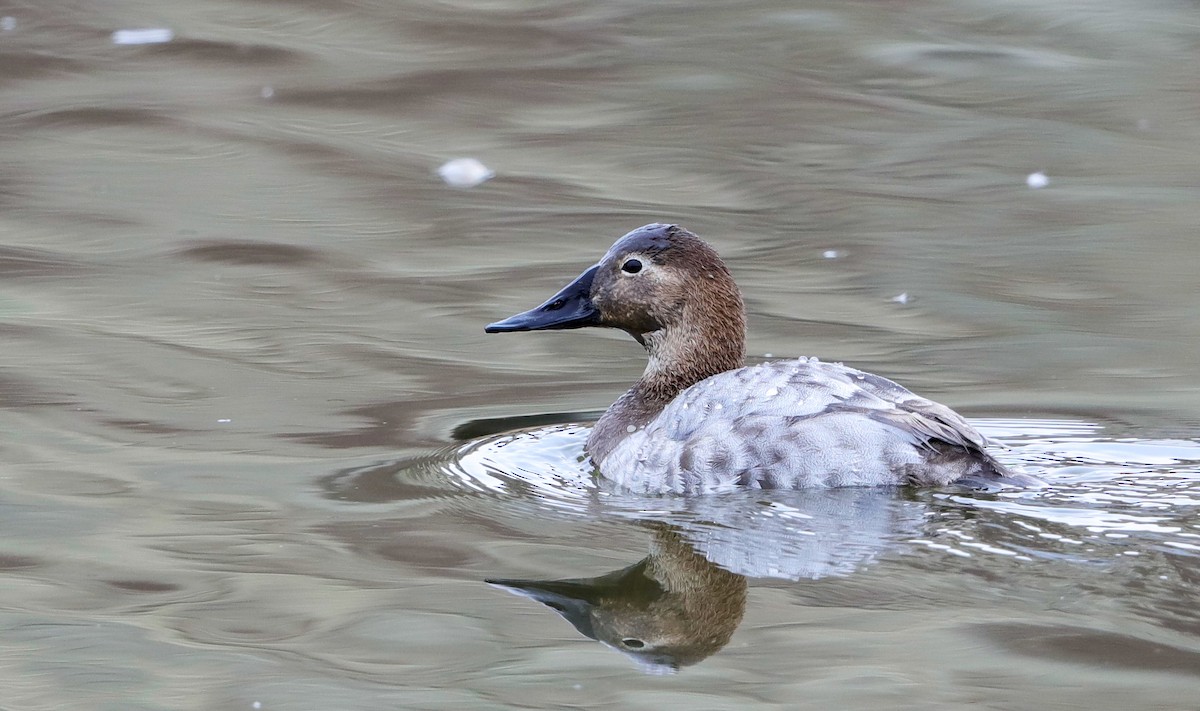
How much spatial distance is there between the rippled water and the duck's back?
0.13 meters

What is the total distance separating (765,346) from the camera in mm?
8086

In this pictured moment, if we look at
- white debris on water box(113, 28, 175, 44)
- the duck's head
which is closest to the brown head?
the duck's head

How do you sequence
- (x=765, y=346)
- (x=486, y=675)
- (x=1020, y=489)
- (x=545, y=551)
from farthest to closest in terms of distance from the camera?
(x=765, y=346), (x=1020, y=489), (x=545, y=551), (x=486, y=675)

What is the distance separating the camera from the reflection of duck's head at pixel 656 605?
4695mm

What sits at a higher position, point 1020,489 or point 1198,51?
point 1198,51

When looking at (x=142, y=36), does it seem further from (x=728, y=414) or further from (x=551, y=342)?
(x=728, y=414)

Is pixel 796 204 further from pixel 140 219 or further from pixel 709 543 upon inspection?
pixel 709 543

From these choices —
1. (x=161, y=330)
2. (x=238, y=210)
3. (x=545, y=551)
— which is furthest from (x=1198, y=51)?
(x=545, y=551)

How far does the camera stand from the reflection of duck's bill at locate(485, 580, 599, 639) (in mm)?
4867

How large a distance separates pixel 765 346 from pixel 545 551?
289 cm

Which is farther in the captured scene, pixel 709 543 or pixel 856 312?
pixel 856 312

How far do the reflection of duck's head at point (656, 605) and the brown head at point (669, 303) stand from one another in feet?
4.97

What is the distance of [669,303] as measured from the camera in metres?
6.80

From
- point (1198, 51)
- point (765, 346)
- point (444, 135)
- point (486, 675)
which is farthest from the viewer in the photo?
point (1198, 51)
